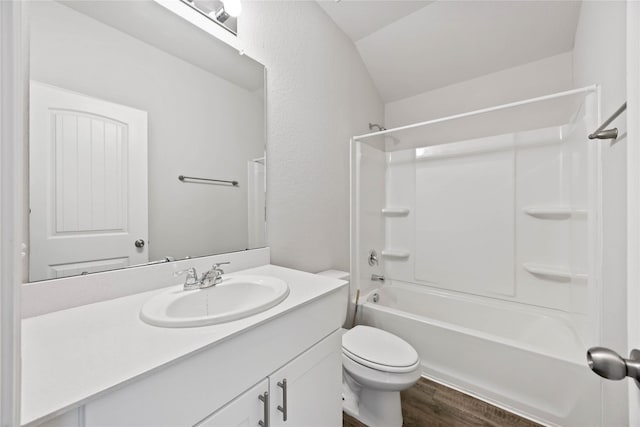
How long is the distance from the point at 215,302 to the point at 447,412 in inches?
55.8

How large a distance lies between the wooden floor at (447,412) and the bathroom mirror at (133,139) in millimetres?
1306

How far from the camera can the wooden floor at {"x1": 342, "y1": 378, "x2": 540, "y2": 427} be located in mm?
1346

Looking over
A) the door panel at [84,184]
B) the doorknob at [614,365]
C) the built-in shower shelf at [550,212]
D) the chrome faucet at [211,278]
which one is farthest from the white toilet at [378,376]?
the built-in shower shelf at [550,212]

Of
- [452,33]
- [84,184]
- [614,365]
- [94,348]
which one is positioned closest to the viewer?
[614,365]

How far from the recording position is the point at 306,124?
1.65 metres

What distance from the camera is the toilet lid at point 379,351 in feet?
4.12

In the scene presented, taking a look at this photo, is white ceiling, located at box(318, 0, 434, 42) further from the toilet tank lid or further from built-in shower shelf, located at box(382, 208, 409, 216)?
the toilet tank lid

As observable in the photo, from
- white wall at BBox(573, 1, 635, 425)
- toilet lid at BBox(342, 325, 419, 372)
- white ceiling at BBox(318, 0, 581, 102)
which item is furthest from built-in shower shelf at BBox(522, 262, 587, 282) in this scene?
white ceiling at BBox(318, 0, 581, 102)

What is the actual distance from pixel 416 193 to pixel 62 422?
2.47 m

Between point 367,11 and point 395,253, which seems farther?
point 395,253

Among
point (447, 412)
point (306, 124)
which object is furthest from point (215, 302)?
point (447, 412)

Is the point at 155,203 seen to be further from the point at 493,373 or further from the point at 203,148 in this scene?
the point at 493,373

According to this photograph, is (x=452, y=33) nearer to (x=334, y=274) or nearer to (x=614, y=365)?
(x=334, y=274)

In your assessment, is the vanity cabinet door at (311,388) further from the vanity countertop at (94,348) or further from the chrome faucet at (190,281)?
the chrome faucet at (190,281)
